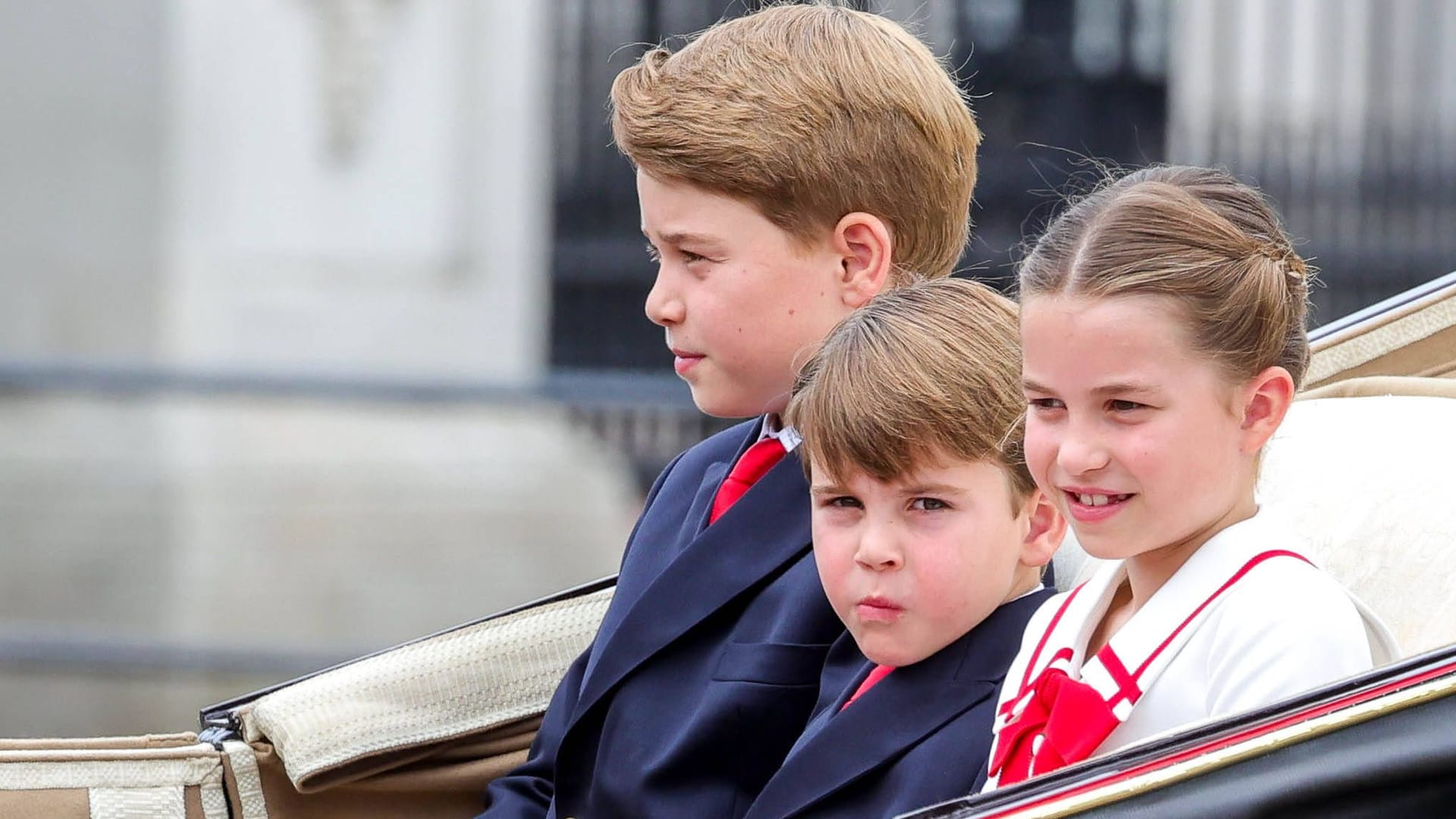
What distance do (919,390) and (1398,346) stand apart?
726 millimetres

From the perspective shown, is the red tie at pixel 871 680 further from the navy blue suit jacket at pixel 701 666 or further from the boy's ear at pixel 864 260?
the boy's ear at pixel 864 260

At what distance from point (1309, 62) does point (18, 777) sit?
5755mm

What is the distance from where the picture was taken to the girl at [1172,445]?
1421 mm

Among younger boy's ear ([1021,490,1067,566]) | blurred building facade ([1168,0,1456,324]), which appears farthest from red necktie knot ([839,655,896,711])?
blurred building facade ([1168,0,1456,324])

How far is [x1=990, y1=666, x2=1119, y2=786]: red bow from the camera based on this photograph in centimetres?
146

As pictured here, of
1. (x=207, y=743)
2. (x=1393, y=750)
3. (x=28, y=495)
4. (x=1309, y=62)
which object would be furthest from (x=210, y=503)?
(x=1393, y=750)

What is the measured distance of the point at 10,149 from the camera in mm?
6551

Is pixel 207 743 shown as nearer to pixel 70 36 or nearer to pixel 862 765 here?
pixel 862 765

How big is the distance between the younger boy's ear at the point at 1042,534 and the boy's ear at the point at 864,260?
0.91 ft

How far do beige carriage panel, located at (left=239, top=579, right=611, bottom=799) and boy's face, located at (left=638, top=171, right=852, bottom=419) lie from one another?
391mm

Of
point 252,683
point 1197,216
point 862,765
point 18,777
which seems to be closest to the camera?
point 1197,216

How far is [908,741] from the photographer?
5.37 feet

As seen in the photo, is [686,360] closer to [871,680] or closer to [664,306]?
[664,306]

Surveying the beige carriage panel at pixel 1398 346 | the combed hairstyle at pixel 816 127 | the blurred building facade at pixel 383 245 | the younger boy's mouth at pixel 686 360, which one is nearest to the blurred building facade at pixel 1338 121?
the blurred building facade at pixel 383 245
